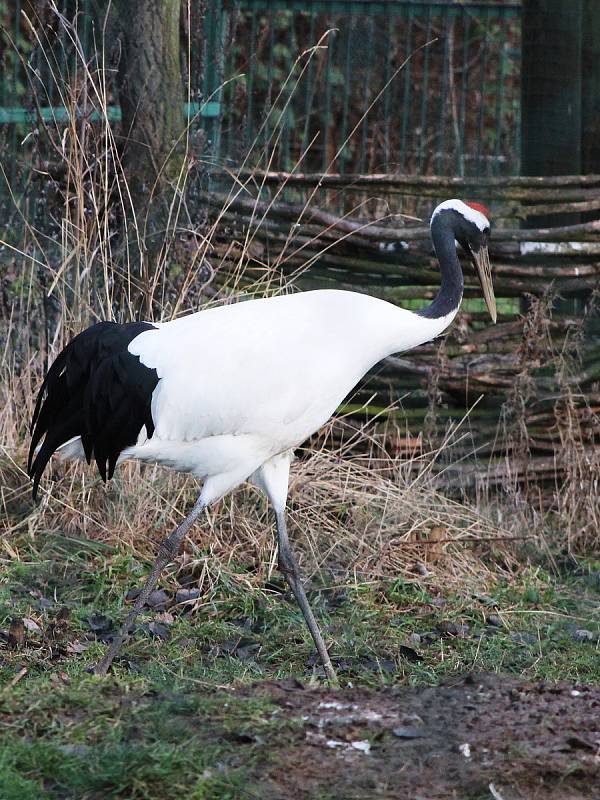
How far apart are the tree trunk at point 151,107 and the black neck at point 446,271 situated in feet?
5.52

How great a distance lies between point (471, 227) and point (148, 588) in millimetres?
1854

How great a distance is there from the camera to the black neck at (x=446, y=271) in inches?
188

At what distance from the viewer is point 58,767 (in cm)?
306

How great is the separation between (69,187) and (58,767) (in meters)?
3.54

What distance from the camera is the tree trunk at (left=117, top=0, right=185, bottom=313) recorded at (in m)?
6.20

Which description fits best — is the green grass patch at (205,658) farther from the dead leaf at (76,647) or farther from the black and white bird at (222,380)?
the black and white bird at (222,380)

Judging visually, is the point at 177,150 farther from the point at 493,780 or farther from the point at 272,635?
the point at 493,780

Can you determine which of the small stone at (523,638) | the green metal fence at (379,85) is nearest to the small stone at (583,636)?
the small stone at (523,638)

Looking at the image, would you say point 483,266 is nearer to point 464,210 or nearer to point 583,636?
point 464,210

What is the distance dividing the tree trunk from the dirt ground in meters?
3.20

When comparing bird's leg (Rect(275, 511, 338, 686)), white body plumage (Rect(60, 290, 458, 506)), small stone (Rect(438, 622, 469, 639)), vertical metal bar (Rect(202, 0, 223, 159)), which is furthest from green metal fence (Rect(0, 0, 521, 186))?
small stone (Rect(438, 622, 469, 639))

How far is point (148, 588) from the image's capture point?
4.52 m

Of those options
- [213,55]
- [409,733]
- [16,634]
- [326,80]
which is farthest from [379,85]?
[409,733]

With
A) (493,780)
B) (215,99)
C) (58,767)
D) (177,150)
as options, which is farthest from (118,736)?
(215,99)
